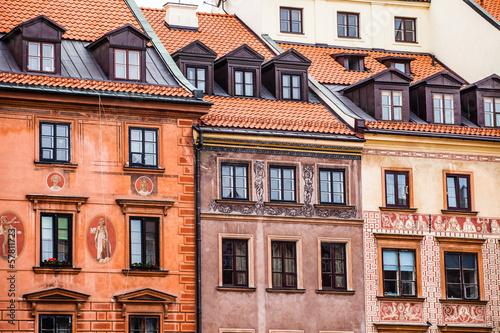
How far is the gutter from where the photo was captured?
54.2m

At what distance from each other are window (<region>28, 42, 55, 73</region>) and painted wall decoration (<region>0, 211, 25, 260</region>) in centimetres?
581

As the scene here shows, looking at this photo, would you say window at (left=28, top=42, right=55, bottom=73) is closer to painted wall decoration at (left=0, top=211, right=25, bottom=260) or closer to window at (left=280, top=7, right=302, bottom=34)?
painted wall decoration at (left=0, top=211, right=25, bottom=260)

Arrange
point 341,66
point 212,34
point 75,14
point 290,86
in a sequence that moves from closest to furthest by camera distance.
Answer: point 75,14, point 290,86, point 212,34, point 341,66

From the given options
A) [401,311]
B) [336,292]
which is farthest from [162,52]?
[401,311]

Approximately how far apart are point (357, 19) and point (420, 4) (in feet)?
11.3

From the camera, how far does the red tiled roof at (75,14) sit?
182 feet

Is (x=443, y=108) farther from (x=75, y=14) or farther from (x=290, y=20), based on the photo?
(x=75, y=14)

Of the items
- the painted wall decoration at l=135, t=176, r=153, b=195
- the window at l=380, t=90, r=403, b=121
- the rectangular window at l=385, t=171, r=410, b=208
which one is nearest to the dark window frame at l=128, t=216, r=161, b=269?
the painted wall decoration at l=135, t=176, r=153, b=195

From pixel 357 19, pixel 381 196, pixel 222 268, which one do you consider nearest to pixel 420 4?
pixel 357 19

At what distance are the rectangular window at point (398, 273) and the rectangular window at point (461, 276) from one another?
1.55 meters

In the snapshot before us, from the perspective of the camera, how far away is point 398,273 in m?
56.6

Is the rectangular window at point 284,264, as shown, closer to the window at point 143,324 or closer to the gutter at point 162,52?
the window at point 143,324

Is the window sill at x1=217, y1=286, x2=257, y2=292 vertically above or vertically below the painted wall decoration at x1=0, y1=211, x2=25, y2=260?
below

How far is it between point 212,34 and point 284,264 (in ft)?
41.1
